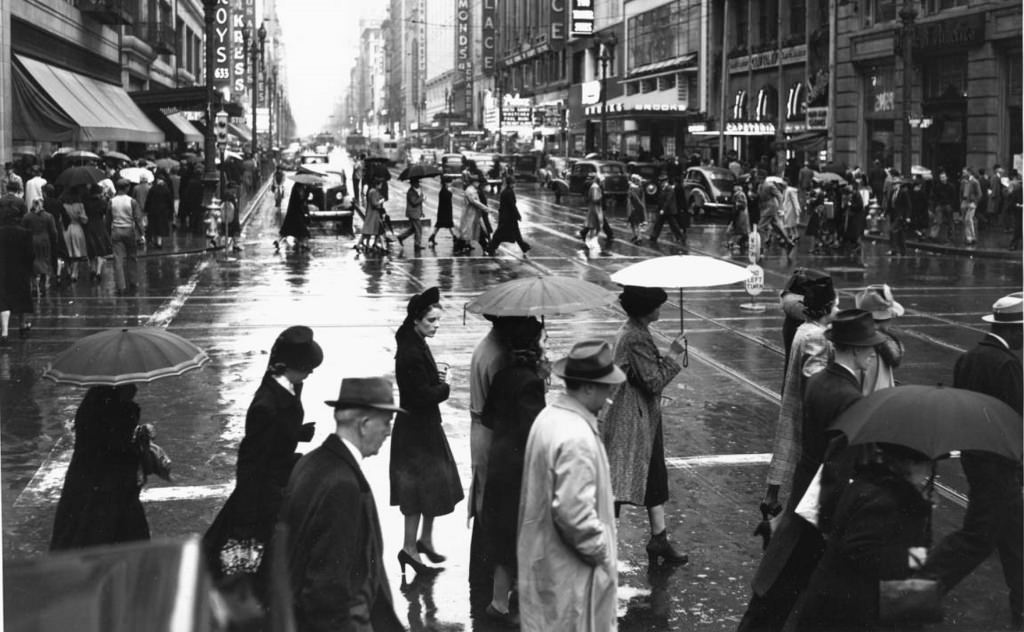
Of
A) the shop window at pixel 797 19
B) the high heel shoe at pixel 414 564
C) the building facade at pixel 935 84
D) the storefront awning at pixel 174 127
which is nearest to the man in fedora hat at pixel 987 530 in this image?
the high heel shoe at pixel 414 564

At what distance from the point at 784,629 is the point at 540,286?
3042 millimetres

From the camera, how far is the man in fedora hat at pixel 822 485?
19.2 feet

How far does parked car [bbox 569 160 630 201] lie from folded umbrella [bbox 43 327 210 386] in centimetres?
3540

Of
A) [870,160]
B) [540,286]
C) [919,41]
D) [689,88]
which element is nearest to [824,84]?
[870,160]

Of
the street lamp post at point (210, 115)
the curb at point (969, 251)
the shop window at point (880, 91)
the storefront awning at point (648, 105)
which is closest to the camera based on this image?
the curb at point (969, 251)

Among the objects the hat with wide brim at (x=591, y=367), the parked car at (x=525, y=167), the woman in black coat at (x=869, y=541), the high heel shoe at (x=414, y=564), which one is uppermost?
the parked car at (x=525, y=167)

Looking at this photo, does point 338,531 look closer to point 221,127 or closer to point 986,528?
point 986,528

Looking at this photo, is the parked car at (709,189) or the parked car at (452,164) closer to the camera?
the parked car at (709,189)

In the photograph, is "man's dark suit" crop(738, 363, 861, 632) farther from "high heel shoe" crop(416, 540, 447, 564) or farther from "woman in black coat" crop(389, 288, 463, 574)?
"high heel shoe" crop(416, 540, 447, 564)

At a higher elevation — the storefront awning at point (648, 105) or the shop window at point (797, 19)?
the shop window at point (797, 19)

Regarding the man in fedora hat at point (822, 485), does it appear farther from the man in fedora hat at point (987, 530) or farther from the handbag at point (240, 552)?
the handbag at point (240, 552)

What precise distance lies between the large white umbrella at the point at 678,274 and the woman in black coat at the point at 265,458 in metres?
2.53

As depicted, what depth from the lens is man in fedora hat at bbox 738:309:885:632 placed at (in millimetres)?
5859

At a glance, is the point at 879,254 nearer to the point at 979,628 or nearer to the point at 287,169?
the point at 979,628
